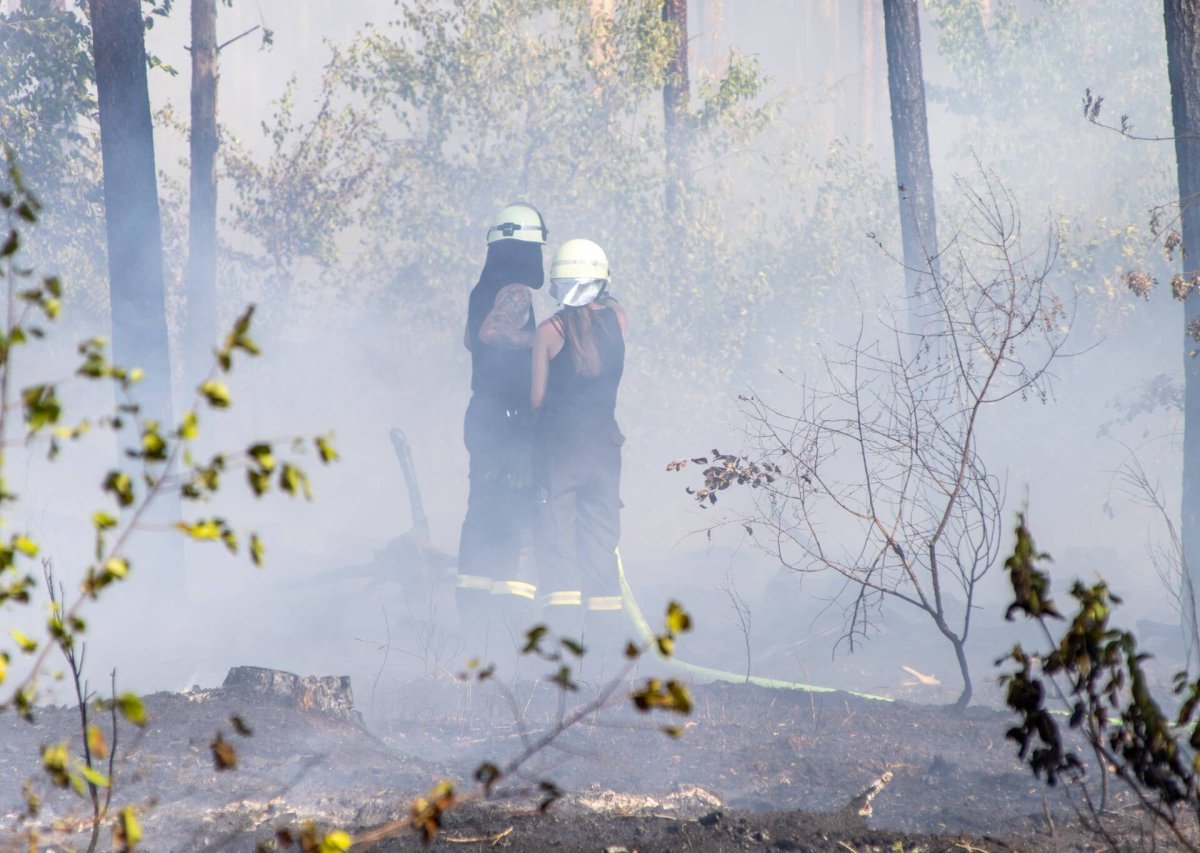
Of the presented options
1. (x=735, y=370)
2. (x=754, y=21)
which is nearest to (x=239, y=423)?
(x=735, y=370)

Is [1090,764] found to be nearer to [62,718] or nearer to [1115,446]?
[62,718]

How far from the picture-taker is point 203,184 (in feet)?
42.2

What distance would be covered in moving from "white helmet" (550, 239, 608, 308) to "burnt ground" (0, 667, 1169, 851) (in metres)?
2.49

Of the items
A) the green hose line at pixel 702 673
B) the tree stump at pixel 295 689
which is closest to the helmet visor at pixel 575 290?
the green hose line at pixel 702 673

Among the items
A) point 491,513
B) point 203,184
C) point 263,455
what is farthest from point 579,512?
point 203,184

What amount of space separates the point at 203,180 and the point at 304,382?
15.1ft

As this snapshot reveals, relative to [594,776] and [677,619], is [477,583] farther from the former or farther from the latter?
[677,619]

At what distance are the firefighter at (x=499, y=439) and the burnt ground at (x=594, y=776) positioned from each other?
0.64 metres

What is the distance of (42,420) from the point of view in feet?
4.43

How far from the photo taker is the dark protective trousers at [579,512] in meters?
7.25

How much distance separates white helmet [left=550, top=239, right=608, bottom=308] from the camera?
721cm

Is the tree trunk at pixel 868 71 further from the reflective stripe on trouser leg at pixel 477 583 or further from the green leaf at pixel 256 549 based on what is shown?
the green leaf at pixel 256 549

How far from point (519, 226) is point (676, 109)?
780 centimetres

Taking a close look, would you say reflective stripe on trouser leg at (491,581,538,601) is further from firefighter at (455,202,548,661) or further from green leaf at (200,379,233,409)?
green leaf at (200,379,233,409)
